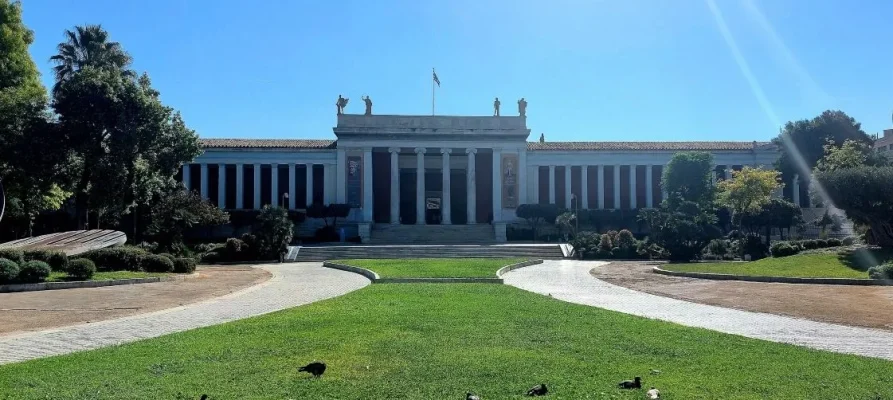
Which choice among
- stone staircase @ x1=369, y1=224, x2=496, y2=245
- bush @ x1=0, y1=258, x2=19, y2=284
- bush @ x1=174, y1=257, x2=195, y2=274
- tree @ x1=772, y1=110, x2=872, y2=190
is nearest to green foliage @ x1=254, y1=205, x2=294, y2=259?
bush @ x1=174, y1=257, x2=195, y2=274

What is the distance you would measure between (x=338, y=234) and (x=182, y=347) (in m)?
40.8

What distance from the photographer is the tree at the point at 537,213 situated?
52500mm

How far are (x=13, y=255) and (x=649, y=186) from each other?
48746 millimetres

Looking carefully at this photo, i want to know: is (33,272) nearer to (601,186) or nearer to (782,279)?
(782,279)

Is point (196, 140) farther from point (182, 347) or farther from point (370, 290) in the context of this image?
point (182, 347)

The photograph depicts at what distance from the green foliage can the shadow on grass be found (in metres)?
25.2

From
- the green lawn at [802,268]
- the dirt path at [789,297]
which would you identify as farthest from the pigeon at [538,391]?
the green lawn at [802,268]

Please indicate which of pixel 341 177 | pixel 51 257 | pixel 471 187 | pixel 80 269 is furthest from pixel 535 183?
pixel 80 269

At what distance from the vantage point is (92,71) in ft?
96.1

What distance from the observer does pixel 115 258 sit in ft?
73.8

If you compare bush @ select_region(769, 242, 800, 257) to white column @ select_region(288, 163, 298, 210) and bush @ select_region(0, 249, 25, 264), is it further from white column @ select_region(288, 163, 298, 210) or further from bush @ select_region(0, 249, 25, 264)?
white column @ select_region(288, 163, 298, 210)

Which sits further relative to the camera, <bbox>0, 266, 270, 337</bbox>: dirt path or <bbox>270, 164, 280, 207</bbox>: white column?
<bbox>270, 164, 280, 207</bbox>: white column

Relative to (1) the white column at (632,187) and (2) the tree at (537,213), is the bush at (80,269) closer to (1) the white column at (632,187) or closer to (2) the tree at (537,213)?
(2) the tree at (537,213)

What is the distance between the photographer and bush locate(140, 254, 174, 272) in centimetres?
2338
